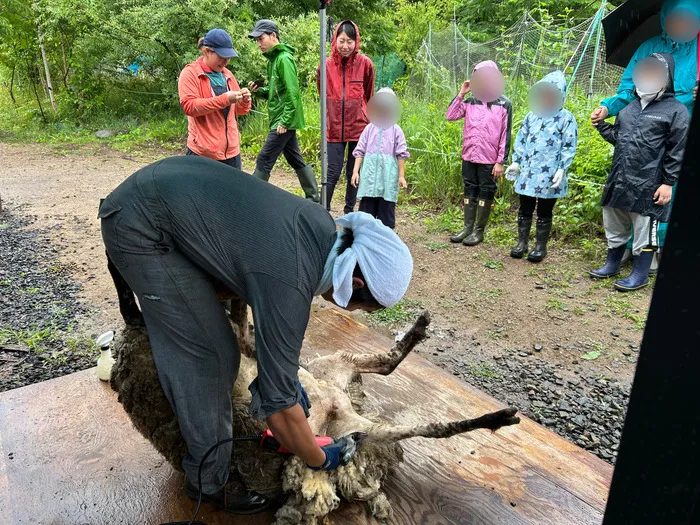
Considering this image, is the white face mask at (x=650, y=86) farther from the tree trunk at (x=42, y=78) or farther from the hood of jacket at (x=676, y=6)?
the tree trunk at (x=42, y=78)

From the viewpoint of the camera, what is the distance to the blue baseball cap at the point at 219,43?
4496mm

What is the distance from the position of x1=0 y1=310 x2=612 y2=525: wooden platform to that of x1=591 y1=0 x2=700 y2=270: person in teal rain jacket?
2146 mm

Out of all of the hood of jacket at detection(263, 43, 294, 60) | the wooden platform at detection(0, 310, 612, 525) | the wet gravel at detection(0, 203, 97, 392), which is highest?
the hood of jacket at detection(263, 43, 294, 60)

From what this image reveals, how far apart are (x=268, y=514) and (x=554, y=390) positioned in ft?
6.58

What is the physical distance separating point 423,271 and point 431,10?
11.5 meters

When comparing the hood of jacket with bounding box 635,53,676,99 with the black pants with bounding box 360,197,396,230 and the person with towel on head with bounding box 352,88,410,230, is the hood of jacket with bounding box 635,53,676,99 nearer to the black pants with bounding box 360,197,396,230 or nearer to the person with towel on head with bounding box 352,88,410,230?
the person with towel on head with bounding box 352,88,410,230

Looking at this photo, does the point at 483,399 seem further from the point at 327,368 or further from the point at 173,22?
the point at 173,22

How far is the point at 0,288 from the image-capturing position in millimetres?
4270

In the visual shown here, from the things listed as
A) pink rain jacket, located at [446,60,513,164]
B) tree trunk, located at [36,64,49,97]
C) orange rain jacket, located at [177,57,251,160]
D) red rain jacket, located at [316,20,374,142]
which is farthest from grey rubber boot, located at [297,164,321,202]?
tree trunk, located at [36,64,49,97]

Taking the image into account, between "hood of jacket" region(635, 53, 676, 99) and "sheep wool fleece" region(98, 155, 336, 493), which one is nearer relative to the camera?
"sheep wool fleece" region(98, 155, 336, 493)

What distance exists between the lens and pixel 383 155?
489 cm

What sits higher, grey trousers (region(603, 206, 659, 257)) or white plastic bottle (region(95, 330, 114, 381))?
grey trousers (region(603, 206, 659, 257))

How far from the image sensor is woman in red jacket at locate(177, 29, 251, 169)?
4.61 m

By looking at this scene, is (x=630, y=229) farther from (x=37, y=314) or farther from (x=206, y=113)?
(x=37, y=314)
